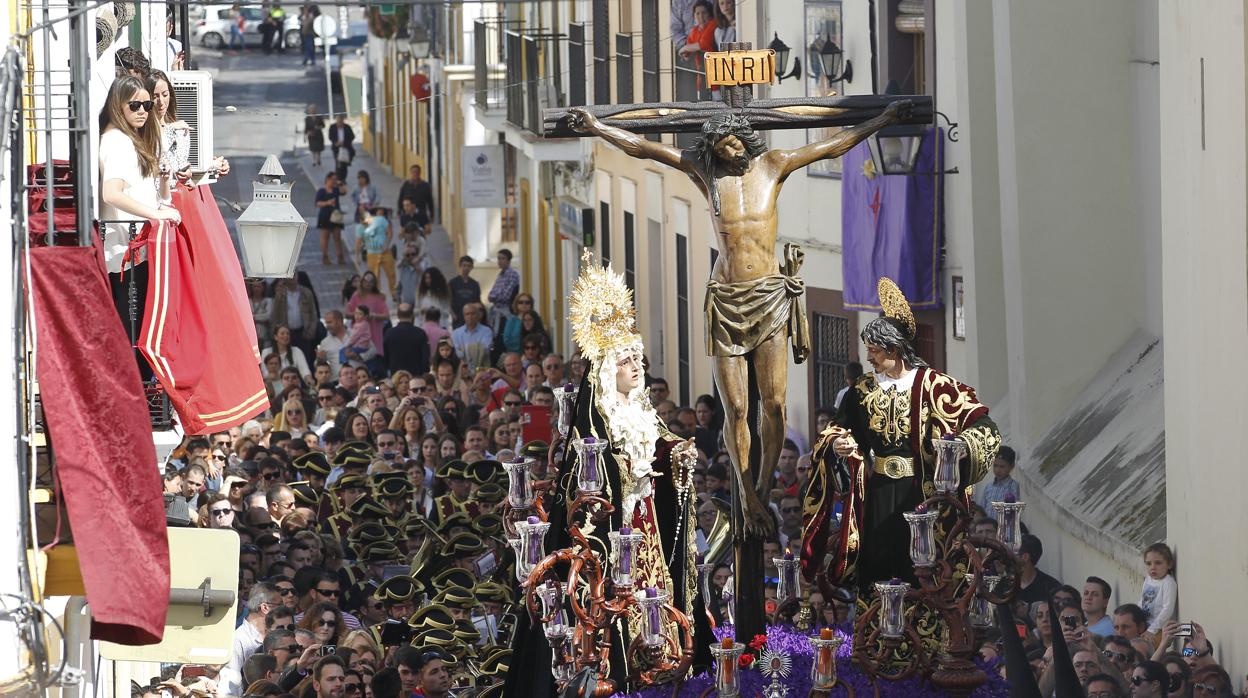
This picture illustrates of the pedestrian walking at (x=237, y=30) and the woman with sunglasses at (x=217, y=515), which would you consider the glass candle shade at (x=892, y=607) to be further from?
the pedestrian walking at (x=237, y=30)

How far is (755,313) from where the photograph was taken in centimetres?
1017

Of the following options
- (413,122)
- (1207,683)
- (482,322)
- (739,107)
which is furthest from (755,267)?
(413,122)

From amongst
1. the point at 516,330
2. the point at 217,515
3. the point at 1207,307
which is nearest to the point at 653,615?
the point at 1207,307

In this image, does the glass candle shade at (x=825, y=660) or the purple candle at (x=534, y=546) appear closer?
the glass candle shade at (x=825, y=660)

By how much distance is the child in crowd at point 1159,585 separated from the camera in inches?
463

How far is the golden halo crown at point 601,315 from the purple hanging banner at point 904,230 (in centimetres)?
607

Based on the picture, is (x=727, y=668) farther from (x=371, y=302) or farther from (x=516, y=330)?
(x=371, y=302)

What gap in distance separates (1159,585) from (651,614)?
3043mm

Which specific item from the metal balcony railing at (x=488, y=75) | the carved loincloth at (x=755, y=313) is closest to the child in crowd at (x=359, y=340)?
the metal balcony railing at (x=488, y=75)

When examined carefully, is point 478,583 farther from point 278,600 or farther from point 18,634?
point 18,634

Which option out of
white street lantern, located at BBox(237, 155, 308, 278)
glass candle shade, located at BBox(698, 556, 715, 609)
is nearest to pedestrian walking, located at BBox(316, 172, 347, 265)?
white street lantern, located at BBox(237, 155, 308, 278)

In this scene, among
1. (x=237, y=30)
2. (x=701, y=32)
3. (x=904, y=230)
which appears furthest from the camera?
(x=237, y=30)

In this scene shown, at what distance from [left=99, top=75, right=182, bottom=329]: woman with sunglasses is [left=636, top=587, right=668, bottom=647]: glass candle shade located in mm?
2448

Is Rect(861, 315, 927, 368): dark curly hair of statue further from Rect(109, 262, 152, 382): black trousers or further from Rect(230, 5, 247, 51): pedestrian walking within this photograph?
Rect(230, 5, 247, 51): pedestrian walking
